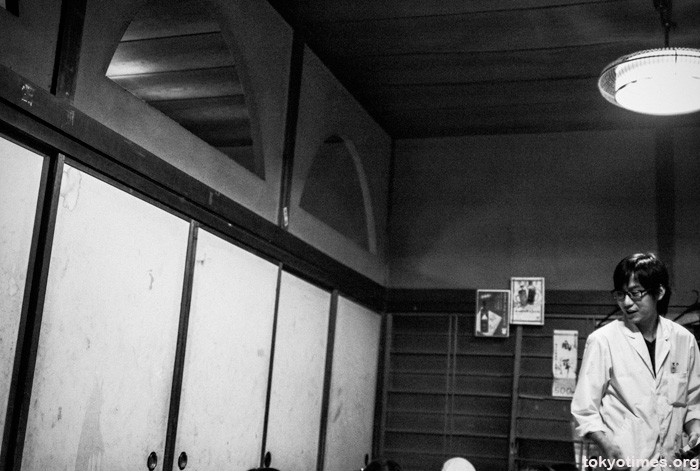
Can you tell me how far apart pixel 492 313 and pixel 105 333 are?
3.89 meters

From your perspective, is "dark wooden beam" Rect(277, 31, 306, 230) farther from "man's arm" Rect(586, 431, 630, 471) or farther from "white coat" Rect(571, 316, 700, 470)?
"man's arm" Rect(586, 431, 630, 471)

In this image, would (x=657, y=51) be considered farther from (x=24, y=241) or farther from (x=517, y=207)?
(x=24, y=241)

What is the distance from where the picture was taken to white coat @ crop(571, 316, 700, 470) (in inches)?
141

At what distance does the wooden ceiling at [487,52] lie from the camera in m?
4.84

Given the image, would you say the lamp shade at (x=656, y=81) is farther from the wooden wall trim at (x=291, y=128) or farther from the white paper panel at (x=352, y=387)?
the white paper panel at (x=352, y=387)

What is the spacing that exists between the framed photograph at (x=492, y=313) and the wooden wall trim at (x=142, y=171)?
61.3 inches

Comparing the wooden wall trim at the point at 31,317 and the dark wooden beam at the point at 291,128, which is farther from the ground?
the dark wooden beam at the point at 291,128

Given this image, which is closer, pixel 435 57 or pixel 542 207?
pixel 435 57

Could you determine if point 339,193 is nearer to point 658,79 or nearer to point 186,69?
point 186,69

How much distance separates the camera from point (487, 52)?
→ 17.6 ft

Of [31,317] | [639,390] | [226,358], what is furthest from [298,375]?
[31,317]

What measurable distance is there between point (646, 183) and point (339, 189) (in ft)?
8.17

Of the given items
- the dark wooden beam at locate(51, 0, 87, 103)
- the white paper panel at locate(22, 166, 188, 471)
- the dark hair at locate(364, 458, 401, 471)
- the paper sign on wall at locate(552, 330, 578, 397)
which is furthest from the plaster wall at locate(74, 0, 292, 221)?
the paper sign on wall at locate(552, 330, 578, 397)

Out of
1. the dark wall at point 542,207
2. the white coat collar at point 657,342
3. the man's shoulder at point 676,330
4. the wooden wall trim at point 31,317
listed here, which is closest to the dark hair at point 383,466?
the white coat collar at point 657,342
